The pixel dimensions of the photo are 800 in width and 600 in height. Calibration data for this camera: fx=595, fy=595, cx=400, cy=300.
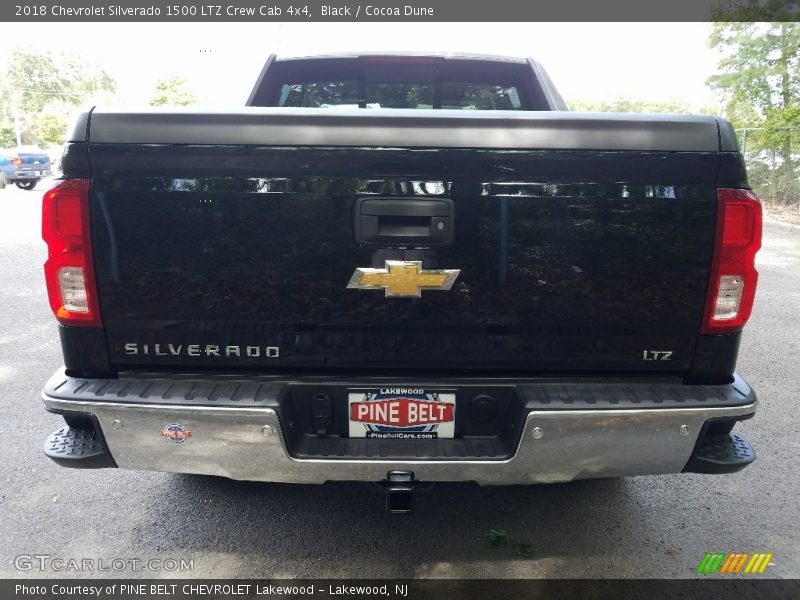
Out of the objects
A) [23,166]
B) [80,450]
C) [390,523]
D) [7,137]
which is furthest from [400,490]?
[7,137]

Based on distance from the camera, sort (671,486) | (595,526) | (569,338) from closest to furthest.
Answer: (569,338)
(595,526)
(671,486)

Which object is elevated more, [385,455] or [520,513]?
[385,455]

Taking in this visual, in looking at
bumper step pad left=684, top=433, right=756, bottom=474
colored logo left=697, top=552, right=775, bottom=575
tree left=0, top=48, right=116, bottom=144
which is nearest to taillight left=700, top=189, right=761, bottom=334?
bumper step pad left=684, top=433, right=756, bottom=474

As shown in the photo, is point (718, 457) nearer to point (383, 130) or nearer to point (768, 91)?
point (383, 130)

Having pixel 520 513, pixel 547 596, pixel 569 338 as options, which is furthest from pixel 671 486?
pixel 569 338

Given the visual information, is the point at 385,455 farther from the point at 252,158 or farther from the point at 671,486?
the point at 671,486

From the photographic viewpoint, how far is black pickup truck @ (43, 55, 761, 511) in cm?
195

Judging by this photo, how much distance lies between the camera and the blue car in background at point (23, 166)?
20.7m

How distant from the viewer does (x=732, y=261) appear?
6.63 ft

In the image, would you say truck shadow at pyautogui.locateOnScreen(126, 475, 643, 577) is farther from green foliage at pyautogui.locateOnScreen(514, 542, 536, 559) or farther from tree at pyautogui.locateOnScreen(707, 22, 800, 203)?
tree at pyautogui.locateOnScreen(707, 22, 800, 203)

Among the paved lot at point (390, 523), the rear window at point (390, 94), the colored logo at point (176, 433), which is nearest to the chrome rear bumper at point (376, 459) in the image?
the colored logo at point (176, 433)

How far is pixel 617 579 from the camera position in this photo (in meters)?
2.43

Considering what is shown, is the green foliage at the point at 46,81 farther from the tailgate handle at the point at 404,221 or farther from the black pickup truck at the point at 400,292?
the tailgate handle at the point at 404,221

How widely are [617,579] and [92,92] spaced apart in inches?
2727
